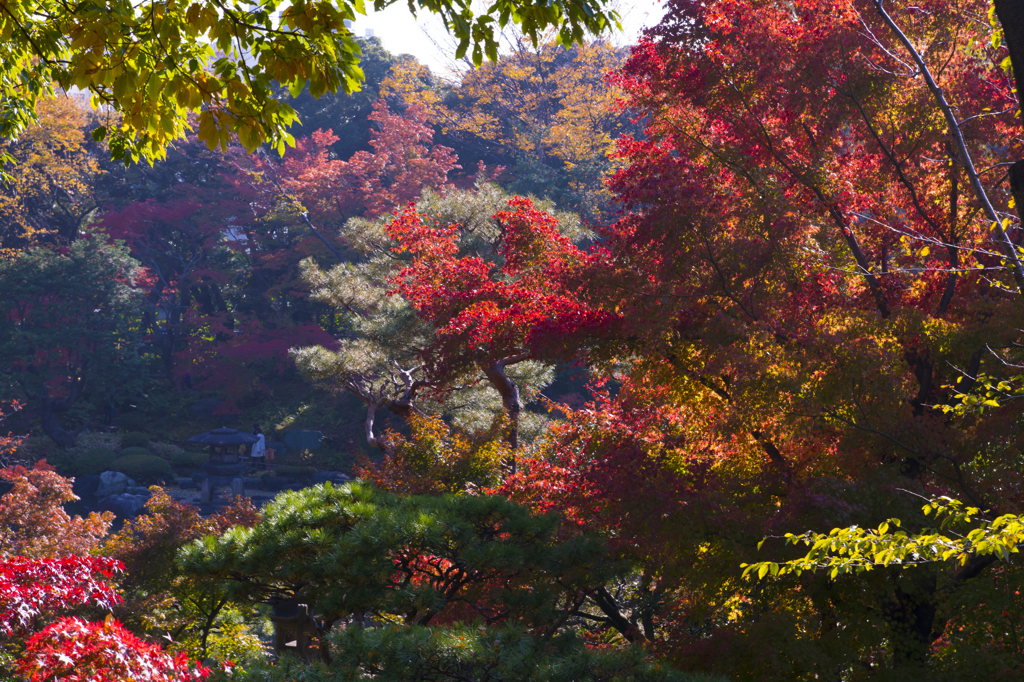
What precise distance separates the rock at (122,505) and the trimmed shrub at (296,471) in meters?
2.90

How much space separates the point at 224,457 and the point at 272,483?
4.71 feet

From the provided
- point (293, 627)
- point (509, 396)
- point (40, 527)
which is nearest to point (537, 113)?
point (509, 396)

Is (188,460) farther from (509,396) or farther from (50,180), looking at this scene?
(509,396)

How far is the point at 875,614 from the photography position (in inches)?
168

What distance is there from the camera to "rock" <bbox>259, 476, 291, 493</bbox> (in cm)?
1591

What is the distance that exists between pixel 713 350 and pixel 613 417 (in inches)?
48.2

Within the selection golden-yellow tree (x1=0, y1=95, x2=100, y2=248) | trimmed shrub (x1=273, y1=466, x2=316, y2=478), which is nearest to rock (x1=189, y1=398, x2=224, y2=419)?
trimmed shrub (x1=273, y1=466, x2=316, y2=478)

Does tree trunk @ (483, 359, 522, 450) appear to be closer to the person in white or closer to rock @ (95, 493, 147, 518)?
rock @ (95, 493, 147, 518)

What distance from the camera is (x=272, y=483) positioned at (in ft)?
52.5

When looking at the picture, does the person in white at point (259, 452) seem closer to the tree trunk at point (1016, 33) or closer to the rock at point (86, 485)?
the rock at point (86, 485)

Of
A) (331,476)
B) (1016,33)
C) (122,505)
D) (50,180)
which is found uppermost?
(50,180)

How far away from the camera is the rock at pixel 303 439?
17.5 meters

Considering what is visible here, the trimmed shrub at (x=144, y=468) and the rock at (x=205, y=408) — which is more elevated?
the rock at (x=205, y=408)

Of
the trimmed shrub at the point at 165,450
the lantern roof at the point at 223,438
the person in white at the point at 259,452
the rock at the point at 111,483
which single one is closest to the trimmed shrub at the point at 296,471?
the person in white at the point at 259,452
